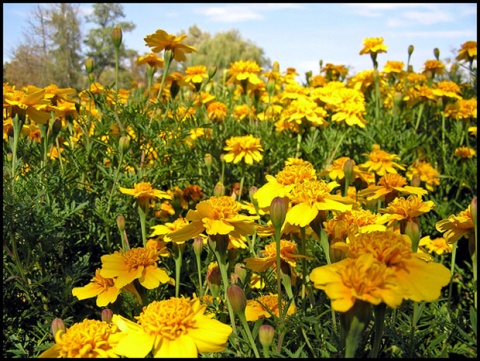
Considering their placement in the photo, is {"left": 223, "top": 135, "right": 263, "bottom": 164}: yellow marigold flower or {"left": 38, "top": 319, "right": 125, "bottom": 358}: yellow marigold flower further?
{"left": 223, "top": 135, "right": 263, "bottom": 164}: yellow marigold flower

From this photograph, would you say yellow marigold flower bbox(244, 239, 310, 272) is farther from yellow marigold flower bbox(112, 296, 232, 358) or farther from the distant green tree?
the distant green tree

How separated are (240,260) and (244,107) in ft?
5.89

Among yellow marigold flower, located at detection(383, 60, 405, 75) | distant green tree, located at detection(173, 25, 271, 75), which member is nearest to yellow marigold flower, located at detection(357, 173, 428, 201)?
yellow marigold flower, located at detection(383, 60, 405, 75)

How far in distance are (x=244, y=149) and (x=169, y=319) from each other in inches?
70.0

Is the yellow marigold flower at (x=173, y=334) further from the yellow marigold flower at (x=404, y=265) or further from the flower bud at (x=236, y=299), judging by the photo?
the yellow marigold flower at (x=404, y=265)

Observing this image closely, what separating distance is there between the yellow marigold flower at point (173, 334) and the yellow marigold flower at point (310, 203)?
427 mm

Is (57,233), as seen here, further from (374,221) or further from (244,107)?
(244,107)

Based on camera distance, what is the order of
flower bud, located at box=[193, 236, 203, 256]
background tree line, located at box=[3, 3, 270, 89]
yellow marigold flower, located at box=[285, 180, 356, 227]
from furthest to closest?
1. background tree line, located at box=[3, 3, 270, 89]
2. flower bud, located at box=[193, 236, 203, 256]
3. yellow marigold flower, located at box=[285, 180, 356, 227]

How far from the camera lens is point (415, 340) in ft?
4.47

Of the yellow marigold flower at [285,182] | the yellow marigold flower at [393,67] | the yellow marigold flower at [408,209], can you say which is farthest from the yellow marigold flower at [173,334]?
the yellow marigold flower at [393,67]

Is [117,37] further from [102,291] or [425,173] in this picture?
[425,173]

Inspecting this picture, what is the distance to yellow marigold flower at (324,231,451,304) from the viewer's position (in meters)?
0.94

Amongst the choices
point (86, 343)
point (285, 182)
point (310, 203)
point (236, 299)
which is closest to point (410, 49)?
point (285, 182)

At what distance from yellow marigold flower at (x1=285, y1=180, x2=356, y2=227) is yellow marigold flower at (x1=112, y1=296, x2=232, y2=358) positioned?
0.43 meters
